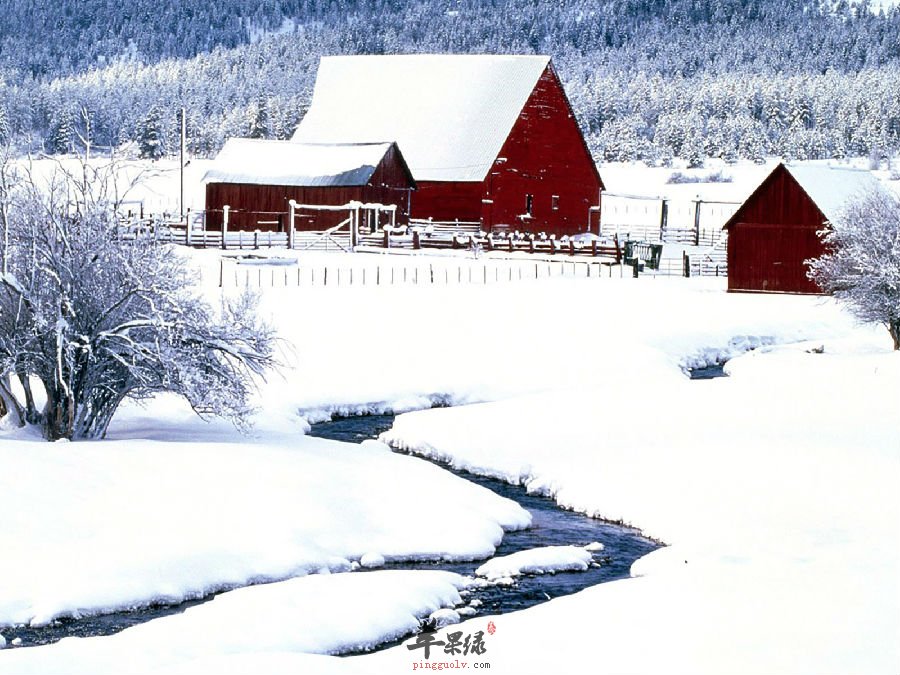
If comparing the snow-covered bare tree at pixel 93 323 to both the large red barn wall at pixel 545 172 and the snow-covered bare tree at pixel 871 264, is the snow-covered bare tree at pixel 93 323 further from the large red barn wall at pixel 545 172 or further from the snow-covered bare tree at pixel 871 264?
the large red barn wall at pixel 545 172

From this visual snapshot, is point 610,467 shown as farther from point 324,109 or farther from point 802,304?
point 324,109

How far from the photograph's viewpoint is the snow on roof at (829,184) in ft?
139

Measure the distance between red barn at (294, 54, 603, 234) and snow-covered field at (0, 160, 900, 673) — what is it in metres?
28.3

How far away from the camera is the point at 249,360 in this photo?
2031cm

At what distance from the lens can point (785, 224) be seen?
143 feet

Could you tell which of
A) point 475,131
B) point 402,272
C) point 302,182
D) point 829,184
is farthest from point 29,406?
point 475,131

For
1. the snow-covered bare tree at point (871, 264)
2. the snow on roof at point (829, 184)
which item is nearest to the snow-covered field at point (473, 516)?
the snow-covered bare tree at point (871, 264)

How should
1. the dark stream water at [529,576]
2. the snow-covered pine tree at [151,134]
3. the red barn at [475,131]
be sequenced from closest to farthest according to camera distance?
the dark stream water at [529,576] < the red barn at [475,131] < the snow-covered pine tree at [151,134]

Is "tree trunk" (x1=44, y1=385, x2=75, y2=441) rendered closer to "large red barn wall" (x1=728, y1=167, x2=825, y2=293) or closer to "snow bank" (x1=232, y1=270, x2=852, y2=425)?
"snow bank" (x1=232, y1=270, x2=852, y2=425)

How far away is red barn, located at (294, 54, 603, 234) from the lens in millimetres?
58219

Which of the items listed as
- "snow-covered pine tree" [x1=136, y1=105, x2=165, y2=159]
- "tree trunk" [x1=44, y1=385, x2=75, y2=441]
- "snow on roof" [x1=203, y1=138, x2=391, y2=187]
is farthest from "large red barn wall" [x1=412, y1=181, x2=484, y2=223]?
"snow-covered pine tree" [x1=136, y1=105, x2=165, y2=159]

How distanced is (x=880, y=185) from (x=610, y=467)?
2590cm

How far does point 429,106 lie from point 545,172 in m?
7.05

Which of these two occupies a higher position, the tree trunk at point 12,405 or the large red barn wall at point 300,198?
the large red barn wall at point 300,198
